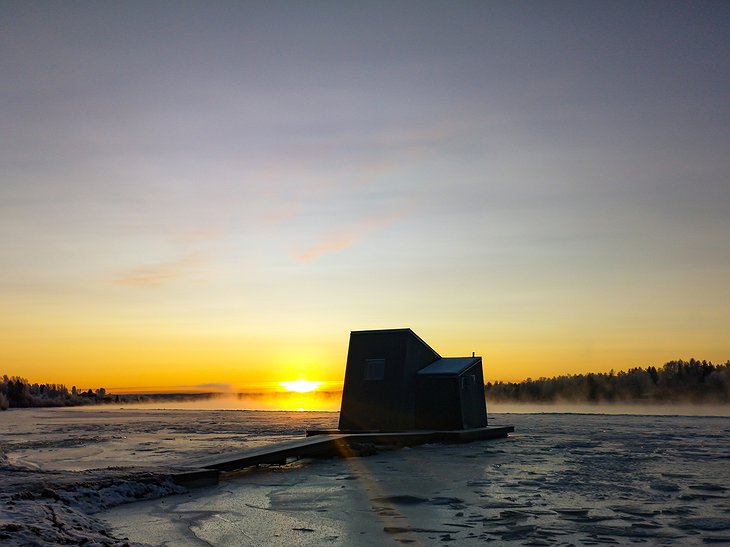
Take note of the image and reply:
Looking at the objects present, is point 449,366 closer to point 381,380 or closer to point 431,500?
point 381,380

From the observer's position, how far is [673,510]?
11773 millimetres

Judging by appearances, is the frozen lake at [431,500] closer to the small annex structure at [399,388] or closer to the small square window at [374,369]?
the small annex structure at [399,388]

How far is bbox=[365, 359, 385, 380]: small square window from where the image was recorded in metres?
28.6

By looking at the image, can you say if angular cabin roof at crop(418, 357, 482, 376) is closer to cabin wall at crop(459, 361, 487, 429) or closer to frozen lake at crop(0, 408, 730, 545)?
cabin wall at crop(459, 361, 487, 429)

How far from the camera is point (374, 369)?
28812 mm

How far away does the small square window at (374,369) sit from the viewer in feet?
93.9

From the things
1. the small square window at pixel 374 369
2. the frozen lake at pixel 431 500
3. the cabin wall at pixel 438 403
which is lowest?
the frozen lake at pixel 431 500

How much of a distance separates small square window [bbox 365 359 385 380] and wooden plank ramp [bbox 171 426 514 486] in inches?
111

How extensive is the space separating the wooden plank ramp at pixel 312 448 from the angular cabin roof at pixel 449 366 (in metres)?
2.59

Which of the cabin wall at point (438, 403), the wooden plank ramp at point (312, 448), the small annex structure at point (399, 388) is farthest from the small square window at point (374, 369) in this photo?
the wooden plank ramp at point (312, 448)

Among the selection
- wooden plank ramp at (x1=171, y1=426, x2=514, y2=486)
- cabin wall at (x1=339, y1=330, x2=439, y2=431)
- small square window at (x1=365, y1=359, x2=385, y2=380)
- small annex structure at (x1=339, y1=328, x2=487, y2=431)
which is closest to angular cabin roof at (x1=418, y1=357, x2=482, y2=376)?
small annex structure at (x1=339, y1=328, x2=487, y2=431)

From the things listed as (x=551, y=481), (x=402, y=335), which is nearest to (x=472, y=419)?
(x=402, y=335)

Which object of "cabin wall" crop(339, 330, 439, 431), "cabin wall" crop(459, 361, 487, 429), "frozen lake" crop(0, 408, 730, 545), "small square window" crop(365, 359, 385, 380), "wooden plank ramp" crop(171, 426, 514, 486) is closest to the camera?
"frozen lake" crop(0, 408, 730, 545)

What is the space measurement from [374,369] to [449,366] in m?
3.49
